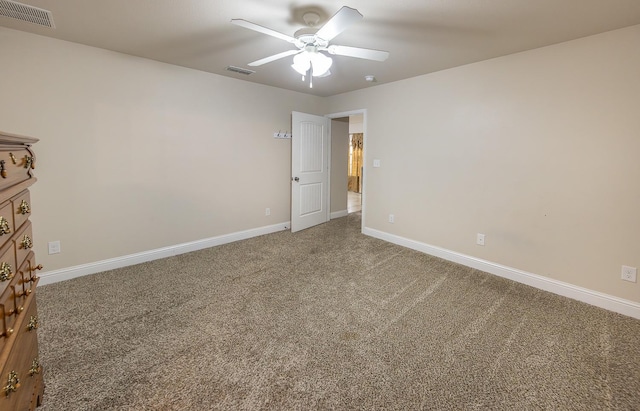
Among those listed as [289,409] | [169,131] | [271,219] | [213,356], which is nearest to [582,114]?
[289,409]

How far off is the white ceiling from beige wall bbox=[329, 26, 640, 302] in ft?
0.93

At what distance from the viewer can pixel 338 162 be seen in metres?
5.69

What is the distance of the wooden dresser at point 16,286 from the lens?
879 mm

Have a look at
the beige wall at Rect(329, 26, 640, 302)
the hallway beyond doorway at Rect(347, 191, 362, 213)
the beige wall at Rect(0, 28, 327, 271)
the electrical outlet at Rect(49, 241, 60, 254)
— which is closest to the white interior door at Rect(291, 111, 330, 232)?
the beige wall at Rect(0, 28, 327, 271)

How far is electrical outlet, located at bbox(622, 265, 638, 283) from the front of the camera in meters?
2.40

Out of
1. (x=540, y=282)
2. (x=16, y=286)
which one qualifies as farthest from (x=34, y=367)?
(x=540, y=282)

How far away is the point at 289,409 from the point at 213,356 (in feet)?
2.19

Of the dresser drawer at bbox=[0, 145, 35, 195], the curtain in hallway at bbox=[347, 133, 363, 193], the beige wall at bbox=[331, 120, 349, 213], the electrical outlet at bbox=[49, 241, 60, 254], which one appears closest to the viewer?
the dresser drawer at bbox=[0, 145, 35, 195]

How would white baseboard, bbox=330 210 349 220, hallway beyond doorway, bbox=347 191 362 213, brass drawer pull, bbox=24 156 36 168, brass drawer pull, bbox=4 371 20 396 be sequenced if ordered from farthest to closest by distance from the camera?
hallway beyond doorway, bbox=347 191 362 213 → white baseboard, bbox=330 210 349 220 → brass drawer pull, bbox=24 156 36 168 → brass drawer pull, bbox=4 371 20 396

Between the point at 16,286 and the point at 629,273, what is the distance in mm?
4005

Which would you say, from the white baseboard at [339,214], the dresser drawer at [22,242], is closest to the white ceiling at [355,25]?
the dresser drawer at [22,242]

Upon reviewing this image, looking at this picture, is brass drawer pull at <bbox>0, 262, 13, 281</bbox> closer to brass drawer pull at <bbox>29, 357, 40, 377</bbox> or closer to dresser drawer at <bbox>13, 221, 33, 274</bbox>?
dresser drawer at <bbox>13, 221, 33, 274</bbox>

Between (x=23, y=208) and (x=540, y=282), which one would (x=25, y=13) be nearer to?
(x=23, y=208)

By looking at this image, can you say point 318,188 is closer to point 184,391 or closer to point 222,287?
point 222,287
